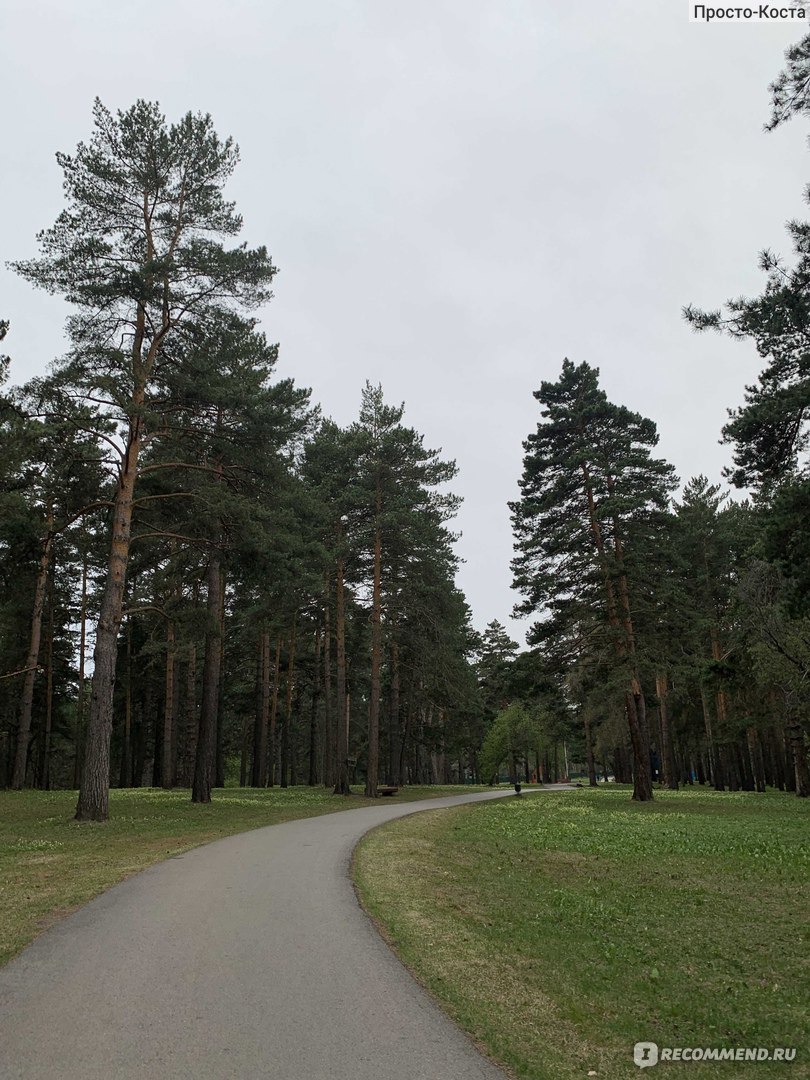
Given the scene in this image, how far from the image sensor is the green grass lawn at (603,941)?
14.8 feet

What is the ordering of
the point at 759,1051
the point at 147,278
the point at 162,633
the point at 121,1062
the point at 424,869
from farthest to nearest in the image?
1. the point at 162,633
2. the point at 147,278
3. the point at 424,869
4. the point at 759,1051
5. the point at 121,1062

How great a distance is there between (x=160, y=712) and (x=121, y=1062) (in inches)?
1922

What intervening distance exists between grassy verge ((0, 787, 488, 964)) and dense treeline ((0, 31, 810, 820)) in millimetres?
1821

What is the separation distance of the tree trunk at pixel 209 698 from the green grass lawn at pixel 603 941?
33.6 feet

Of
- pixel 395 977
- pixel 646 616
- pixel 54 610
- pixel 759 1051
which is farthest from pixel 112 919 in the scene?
pixel 54 610

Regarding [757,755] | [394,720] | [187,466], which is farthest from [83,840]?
[757,755]


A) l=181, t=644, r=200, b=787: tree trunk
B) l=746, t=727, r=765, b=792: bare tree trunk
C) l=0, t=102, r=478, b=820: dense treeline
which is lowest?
l=746, t=727, r=765, b=792: bare tree trunk

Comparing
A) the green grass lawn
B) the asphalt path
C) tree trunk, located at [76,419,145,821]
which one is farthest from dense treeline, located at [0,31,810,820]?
the asphalt path

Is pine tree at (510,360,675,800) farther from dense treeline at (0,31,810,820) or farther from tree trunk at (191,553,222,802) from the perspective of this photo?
tree trunk at (191,553,222,802)

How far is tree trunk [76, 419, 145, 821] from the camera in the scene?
55.9 feet

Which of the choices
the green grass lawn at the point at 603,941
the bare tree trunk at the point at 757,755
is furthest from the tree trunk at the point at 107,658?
the bare tree trunk at the point at 757,755

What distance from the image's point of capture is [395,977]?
5570mm

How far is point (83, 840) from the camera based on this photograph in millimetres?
13805

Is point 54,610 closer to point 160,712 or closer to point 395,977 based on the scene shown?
point 160,712
